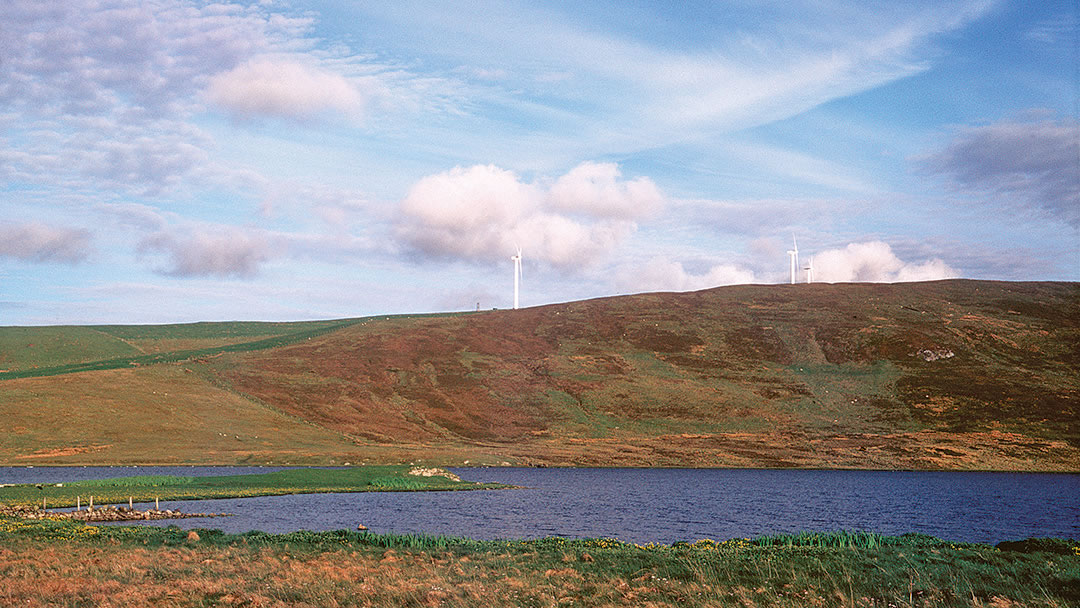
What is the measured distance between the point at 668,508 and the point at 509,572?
129ft

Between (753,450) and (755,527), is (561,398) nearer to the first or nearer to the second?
(753,450)

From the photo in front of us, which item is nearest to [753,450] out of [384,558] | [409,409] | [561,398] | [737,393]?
[737,393]

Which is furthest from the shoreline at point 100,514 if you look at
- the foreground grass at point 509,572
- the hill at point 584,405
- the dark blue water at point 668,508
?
the hill at point 584,405

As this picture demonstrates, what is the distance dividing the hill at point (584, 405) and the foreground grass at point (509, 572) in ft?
271

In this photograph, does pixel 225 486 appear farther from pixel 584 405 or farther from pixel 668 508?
pixel 584 405

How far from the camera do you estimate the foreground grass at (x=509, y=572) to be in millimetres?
24062

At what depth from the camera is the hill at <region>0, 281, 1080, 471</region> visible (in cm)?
13212

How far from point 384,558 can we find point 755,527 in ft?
99.1

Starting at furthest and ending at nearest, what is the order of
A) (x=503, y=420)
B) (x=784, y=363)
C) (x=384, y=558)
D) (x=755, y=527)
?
(x=784, y=363) → (x=503, y=420) → (x=755, y=527) → (x=384, y=558)

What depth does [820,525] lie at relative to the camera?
5706 cm

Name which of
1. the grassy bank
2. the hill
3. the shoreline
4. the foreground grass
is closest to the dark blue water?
the shoreline

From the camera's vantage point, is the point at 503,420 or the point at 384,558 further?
the point at 503,420

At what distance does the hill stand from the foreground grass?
271ft

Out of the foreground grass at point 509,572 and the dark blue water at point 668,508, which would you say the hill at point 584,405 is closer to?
the dark blue water at point 668,508
